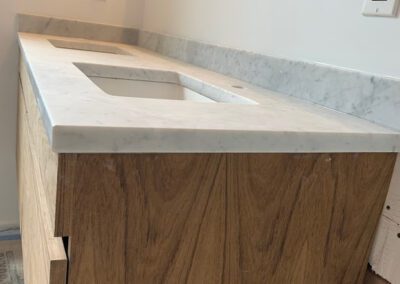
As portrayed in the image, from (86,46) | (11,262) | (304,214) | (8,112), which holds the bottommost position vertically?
(11,262)

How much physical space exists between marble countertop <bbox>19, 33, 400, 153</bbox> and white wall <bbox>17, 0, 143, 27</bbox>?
115cm

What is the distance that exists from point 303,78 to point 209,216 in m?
0.45

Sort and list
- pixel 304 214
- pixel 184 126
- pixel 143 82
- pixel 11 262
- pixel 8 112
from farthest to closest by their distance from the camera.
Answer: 1. pixel 8 112
2. pixel 11 262
3. pixel 143 82
4. pixel 304 214
5. pixel 184 126

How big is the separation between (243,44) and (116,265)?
0.80 metres

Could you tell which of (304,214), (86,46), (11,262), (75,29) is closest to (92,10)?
(75,29)

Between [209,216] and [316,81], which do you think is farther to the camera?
[316,81]

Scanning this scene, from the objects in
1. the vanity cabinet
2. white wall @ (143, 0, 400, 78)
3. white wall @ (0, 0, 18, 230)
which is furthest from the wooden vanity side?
white wall @ (0, 0, 18, 230)

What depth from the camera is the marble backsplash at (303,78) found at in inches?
28.5

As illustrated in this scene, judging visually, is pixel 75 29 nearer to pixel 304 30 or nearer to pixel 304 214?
pixel 304 30

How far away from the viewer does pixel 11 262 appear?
169 cm

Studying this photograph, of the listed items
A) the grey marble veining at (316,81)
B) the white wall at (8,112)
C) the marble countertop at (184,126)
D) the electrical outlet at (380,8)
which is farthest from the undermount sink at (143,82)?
the white wall at (8,112)

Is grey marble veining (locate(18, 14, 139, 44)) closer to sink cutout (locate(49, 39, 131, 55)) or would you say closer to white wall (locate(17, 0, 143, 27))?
white wall (locate(17, 0, 143, 27))

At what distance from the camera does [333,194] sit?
68 cm

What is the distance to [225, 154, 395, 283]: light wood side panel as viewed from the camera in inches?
24.7
